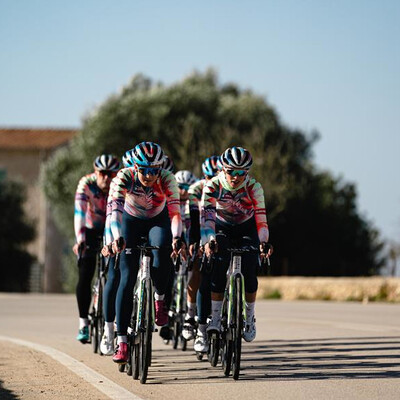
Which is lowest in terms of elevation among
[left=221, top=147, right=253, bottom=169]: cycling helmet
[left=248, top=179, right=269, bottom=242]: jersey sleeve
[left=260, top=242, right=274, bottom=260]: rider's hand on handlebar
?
[left=260, top=242, right=274, bottom=260]: rider's hand on handlebar

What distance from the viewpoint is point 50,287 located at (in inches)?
2542

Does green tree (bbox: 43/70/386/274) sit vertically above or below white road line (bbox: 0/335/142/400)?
above

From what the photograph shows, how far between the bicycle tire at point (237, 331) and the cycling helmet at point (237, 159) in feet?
3.39

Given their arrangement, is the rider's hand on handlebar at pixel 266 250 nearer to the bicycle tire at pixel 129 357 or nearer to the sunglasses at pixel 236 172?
the sunglasses at pixel 236 172

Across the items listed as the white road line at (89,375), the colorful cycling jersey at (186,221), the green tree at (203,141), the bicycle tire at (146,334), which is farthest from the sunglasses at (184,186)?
the green tree at (203,141)

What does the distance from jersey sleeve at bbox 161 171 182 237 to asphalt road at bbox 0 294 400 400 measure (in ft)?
4.39

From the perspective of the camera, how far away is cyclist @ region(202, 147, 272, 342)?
1009 centimetres

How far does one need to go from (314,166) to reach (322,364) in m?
40.6

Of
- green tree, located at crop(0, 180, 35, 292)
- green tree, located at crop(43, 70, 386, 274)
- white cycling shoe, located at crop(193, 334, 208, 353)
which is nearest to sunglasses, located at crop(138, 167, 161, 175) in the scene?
white cycling shoe, located at crop(193, 334, 208, 353)

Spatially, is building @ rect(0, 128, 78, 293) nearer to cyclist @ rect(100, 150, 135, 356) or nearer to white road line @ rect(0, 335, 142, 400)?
white road line @ rect(0, 335, 142, 400)

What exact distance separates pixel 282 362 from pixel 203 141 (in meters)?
35.4

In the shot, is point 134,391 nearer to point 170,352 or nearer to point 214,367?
point 214,367

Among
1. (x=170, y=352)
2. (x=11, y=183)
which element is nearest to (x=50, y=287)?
(x=11, y=183)

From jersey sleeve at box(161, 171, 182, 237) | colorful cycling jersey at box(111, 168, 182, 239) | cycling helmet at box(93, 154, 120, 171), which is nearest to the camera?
jersey sleeve at box(161, 171, 182, 237)
